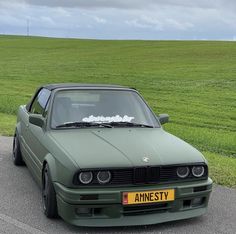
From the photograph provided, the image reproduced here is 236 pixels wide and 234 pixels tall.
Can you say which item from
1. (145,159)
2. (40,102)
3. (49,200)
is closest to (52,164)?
(49,200)

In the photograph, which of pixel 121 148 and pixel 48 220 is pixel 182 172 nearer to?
pixel 121 148

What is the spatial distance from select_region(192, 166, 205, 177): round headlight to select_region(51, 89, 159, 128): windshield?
51.7 inches

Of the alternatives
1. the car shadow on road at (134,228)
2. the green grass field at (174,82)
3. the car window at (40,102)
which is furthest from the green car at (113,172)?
the green grass field at (174,82)

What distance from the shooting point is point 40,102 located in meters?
7.26

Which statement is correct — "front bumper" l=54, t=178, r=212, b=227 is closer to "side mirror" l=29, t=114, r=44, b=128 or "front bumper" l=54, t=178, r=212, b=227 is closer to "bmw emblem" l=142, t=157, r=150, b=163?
"bmw emblem" l=142, t=157, r=150, b=163

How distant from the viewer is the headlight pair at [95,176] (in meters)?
4.89

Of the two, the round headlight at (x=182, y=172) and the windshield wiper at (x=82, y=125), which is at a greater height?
the windshield wiper at (x=82, y=125)

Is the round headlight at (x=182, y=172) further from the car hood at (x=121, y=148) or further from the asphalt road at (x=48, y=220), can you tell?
the asphalt road at (x=48, y=220)

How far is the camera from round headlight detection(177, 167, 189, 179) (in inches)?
204

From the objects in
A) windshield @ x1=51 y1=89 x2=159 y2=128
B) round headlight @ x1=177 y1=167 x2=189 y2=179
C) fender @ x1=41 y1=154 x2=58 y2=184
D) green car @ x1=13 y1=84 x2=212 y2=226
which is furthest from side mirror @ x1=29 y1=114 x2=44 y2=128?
round headlight @ x1=177 y1=167 x2=189 y2=179

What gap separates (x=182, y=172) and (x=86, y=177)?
1.07 meters

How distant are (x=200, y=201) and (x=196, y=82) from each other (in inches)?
839

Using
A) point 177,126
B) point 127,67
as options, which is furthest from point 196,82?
point 177,126

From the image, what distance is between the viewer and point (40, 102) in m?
7.26
